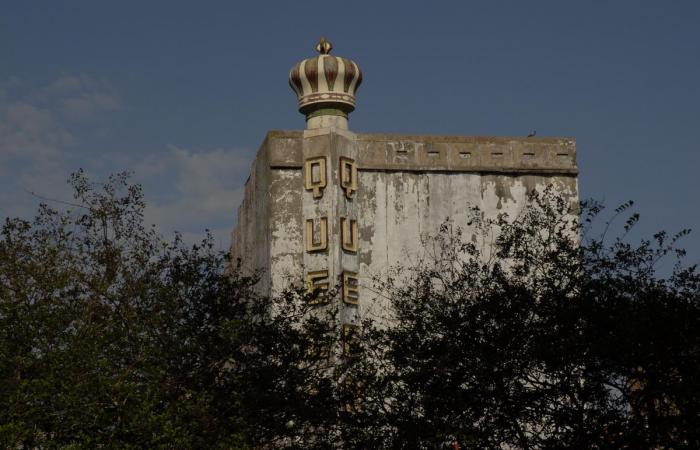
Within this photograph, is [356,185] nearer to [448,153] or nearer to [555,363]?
[448,153]

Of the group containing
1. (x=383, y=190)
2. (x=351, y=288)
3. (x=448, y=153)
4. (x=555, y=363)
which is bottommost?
(x=555, y=363)

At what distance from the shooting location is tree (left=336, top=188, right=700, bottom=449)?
63.5 ft

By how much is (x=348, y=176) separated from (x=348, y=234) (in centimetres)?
157

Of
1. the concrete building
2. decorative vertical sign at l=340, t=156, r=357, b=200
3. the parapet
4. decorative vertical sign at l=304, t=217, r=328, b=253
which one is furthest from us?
the parapet

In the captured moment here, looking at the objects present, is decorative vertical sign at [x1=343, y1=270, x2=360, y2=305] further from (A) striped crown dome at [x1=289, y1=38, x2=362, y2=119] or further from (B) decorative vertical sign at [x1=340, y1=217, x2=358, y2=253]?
(A) striped crown dome at [x1=289, y1=38, x2=362, y2=119]

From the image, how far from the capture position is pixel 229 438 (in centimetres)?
2039

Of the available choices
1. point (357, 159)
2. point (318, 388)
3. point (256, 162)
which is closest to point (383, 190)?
point (357, 159)

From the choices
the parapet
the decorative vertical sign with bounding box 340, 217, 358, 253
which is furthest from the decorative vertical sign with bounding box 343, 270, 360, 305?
the parapet

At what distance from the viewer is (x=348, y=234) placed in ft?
101

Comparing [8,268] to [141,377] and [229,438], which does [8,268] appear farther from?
[229,438]

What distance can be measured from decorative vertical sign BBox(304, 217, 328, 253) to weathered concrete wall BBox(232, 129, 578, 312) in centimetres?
14

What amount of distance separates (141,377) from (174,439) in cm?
203

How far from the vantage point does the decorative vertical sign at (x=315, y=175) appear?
30719mm

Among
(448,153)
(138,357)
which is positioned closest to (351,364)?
(138,357)
